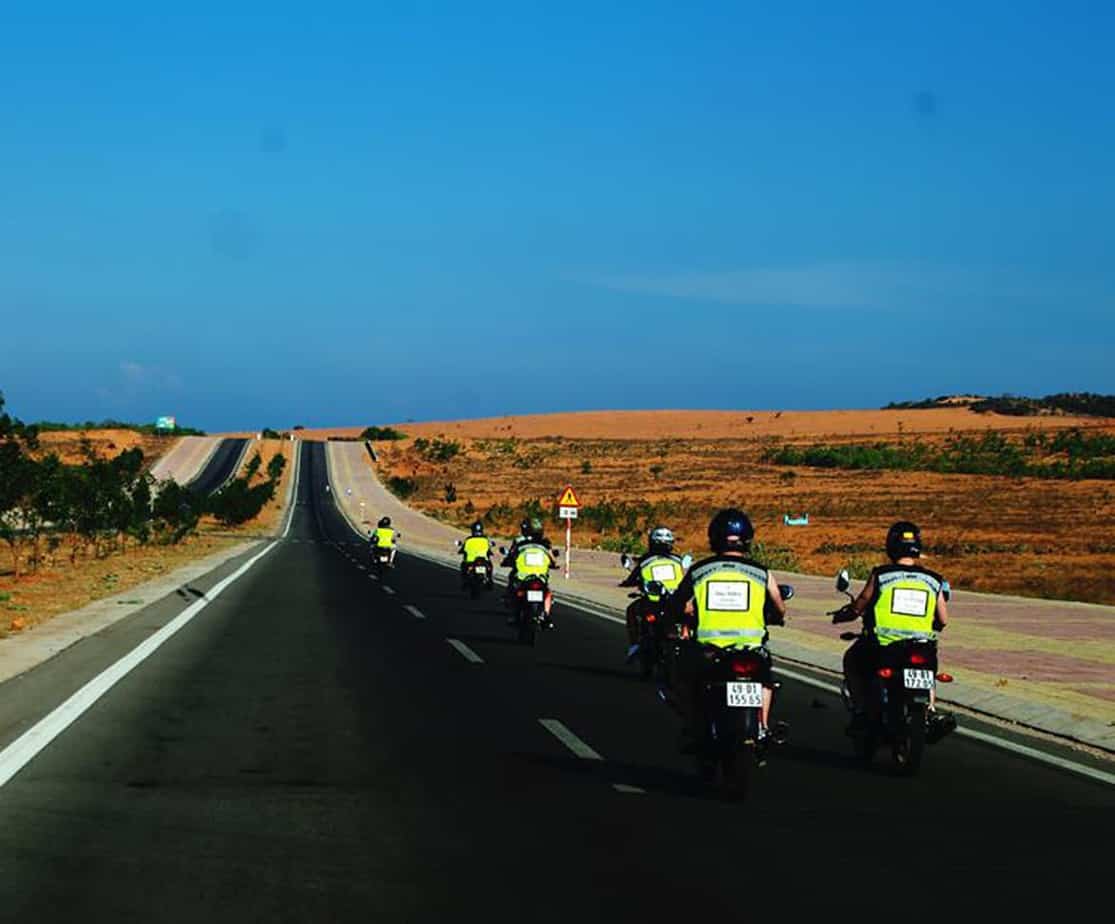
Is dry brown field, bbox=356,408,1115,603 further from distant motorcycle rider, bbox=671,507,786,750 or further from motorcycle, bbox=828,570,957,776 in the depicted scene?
distant motorcycle rider, bbox=671,507,786,750

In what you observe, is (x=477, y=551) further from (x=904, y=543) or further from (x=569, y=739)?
(x=904, y=543)

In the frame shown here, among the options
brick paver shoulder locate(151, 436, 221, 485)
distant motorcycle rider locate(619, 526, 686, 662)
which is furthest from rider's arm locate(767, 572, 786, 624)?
brick paver shoulder locate(151, 436, 221, 485)

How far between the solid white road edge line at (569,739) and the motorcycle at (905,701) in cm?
198

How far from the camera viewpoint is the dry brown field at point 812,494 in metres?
46.7

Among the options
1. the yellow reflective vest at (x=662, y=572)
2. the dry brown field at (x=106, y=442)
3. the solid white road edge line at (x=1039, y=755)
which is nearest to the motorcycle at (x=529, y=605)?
the yellow reflective vest at (x=662, y=572)

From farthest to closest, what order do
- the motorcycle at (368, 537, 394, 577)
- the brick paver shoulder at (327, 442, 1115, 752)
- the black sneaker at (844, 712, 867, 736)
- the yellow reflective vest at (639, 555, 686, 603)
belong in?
the motorcycle at (368, 537, 394, 577) < the yellow reflective vest at (639, 555, 686, 603) < the brick paver shoulder at (327, 442, 1115, 752) < the black sneaker at (844, 712, 867, 736)

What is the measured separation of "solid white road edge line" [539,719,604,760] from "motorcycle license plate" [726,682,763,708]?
184 cm

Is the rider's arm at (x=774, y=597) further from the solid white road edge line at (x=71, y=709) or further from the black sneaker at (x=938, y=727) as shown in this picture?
the solid white road edge line at (x=71, y=709)

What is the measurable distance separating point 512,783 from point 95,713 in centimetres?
445

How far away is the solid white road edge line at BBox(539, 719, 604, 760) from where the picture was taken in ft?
35.6

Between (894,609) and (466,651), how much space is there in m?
9.06

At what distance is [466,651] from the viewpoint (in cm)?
1889

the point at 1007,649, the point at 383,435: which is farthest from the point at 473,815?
the point at 383,435

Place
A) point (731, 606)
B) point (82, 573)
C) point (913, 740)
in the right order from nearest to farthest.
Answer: point (731, 606), point (913, 740), point (82, 573)
